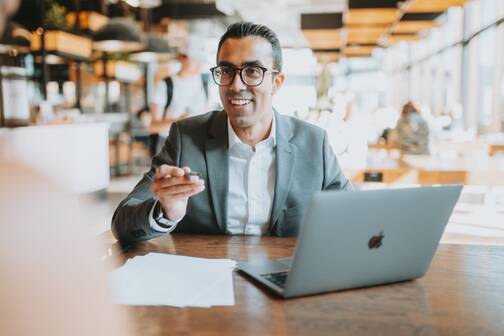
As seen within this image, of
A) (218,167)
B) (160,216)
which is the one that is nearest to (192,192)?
(160,216)

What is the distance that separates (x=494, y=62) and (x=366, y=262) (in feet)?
25.9

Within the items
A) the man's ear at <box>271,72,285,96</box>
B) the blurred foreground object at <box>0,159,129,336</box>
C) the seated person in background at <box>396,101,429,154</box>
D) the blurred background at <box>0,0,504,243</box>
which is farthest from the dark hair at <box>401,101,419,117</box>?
the blurred foreground object at <box>0,159,129,336</box>

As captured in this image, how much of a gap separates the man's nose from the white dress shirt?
0.16 metres

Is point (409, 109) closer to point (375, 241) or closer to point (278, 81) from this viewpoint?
point (278, 81)

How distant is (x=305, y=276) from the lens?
107 cm

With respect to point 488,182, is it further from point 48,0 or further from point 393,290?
point 48,0

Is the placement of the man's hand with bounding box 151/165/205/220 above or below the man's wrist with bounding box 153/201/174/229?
above

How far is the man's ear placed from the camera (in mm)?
1975

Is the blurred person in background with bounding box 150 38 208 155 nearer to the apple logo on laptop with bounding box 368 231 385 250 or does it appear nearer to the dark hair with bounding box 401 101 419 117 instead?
the dark hair with bounding box 401 101 419 117

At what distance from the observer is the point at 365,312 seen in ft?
3.36

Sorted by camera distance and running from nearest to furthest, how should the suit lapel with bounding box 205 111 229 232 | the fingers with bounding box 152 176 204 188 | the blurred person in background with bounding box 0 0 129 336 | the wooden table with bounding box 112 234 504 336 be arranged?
the blurred person in background with bounding box 0 0 129 336 < the wooden table with bounding box 112 234 504 336 < the fingers with bounding box 152 176 204 188 < the suit lapel with bounding box 205 111 229 232

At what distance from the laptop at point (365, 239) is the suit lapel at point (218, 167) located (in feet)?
1.95

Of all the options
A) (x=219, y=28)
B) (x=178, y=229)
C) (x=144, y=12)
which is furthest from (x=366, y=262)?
(x=219, y=28)

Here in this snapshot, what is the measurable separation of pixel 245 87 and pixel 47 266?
1.42 meters
